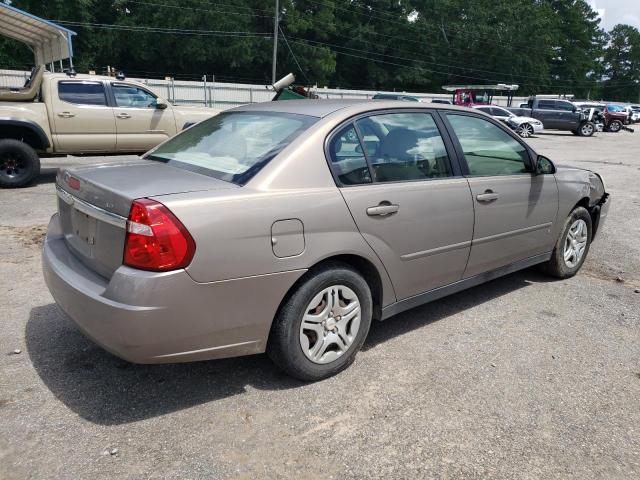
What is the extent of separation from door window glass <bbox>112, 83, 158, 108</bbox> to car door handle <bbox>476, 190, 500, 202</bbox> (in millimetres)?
7673

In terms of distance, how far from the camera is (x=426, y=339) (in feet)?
12.3

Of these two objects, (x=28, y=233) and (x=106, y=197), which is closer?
(x=106, y=197)

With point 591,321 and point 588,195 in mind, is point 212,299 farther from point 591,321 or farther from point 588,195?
point 588,195

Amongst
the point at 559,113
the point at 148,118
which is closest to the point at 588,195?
the point at 148,118

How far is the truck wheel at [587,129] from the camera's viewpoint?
29.5m

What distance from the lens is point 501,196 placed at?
4.03m

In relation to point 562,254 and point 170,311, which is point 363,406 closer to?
point 170,311

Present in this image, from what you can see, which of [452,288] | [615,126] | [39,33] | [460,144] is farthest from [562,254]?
Answer: [615,126]

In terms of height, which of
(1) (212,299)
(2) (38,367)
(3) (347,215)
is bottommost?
(2) (38,367)

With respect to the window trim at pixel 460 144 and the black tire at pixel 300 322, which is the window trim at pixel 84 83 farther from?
the black tire at pixel 300 322

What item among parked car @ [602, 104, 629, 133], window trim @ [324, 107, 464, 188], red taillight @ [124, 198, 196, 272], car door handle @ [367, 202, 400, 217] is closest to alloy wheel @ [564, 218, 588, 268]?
window trim @ [324, 107, 464, 188]

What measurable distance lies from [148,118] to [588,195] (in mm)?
7600

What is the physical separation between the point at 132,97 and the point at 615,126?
34433mm

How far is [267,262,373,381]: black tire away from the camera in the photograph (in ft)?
9.52
